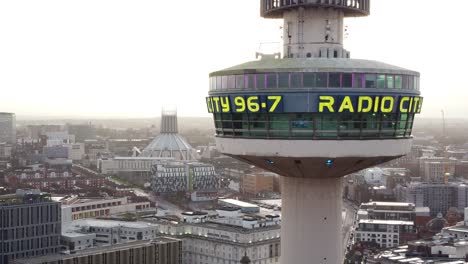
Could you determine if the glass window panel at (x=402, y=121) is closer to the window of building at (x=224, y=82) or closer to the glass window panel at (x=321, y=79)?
the glass window panel at (x=321, y=79)

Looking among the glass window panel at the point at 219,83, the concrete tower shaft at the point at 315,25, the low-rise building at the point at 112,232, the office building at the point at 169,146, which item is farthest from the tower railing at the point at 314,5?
the office building at the point at 169,146

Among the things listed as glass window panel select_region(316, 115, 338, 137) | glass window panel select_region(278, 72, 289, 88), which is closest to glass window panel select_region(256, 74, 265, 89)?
glass window panel select_region(278, 72, 289, 88)

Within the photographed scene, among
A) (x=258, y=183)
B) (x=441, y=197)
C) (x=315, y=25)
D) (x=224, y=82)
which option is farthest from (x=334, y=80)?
(x=258, y=183)

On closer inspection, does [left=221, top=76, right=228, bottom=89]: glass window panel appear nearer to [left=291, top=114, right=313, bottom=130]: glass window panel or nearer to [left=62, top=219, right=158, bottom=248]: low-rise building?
[left=291, top=114, right=313, bottom=130]: glass window panel

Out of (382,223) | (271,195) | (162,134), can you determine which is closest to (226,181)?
(271,195)

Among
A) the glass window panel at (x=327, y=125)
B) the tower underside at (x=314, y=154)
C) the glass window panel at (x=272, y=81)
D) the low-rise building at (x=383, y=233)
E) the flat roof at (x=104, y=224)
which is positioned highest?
the glass window panel at (x=272, y=81)
